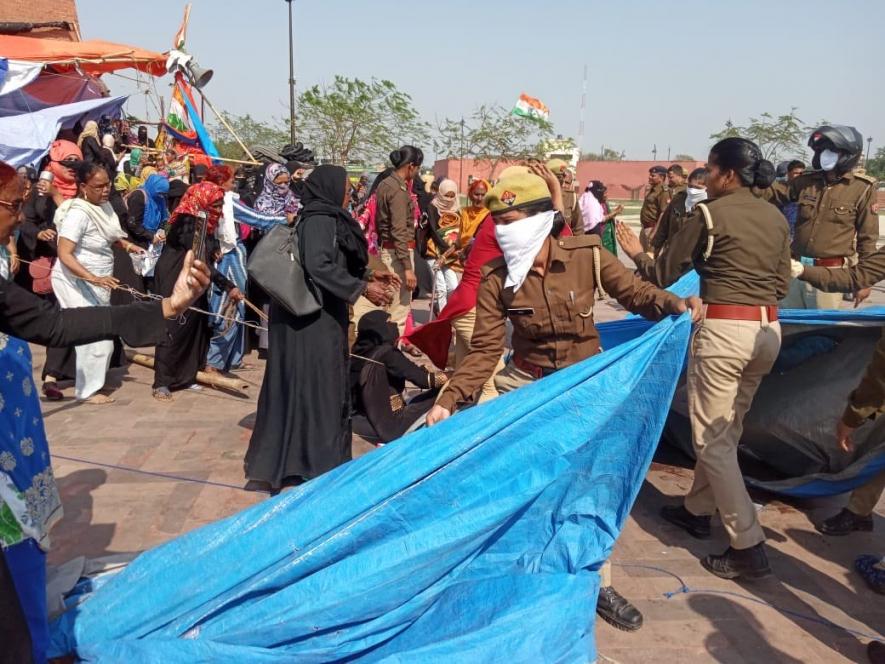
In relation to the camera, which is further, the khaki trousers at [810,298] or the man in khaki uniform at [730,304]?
the khaki trousers at [810,298]

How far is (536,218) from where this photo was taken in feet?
10.0

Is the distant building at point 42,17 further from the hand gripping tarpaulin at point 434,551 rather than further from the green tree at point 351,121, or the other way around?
the hand gripping tarpaulin at point 434,551

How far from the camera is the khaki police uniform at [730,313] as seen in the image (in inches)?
134

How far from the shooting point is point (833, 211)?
626cm

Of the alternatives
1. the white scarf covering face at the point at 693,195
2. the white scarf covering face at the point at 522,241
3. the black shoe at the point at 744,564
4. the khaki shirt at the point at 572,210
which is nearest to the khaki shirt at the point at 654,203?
the khaki shirt at the point at 572,210

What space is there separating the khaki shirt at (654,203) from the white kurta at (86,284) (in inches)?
282

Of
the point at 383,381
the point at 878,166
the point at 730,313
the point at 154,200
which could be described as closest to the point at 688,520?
the point at 730,313

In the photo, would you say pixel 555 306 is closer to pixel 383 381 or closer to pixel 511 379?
pixel 511 379

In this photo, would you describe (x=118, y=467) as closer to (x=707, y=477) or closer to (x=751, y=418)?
(x=707, y=477)

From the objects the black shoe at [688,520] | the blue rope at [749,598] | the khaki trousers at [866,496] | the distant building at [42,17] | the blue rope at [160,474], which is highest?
the distant building at [42,17]

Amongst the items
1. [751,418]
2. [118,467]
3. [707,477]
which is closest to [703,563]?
[707,477]

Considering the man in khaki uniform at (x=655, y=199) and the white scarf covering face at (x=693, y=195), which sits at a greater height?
the white scarf covering face at (x=693, y=195)

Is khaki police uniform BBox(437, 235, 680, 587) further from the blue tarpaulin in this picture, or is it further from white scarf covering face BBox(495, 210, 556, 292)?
the blue tarpaulin

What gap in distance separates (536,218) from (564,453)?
0.94 m
